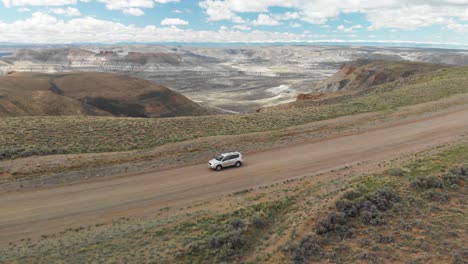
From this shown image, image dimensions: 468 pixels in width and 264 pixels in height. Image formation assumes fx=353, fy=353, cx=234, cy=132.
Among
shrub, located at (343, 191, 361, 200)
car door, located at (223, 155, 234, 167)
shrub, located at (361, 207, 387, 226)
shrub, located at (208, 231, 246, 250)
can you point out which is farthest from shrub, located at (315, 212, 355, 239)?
car door, located at (223, 155, 234, 167)

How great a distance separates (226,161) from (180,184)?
4.46 metres

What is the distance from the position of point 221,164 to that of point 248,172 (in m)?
2.26

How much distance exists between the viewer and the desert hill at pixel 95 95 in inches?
2751

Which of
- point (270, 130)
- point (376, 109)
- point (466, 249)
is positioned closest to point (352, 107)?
point (376, 109)

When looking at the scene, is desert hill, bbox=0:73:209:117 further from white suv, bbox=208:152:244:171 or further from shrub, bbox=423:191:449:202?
shrub, bbox=423:191:449:202

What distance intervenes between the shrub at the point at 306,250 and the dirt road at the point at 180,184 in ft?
31.5

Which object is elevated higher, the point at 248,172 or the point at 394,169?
the point at 394,169

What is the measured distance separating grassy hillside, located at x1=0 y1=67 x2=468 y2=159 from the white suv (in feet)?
21.6

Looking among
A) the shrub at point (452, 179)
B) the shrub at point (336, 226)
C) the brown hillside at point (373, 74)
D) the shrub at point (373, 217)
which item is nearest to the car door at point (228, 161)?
the shrub at point (336, 226)

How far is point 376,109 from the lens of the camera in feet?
145

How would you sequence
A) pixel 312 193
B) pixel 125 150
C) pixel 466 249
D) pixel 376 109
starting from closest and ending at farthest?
pixel 466 249 < pixel 312 193 < pixel 125 150 < pixel 376 109

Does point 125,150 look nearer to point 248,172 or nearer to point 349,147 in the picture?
point 248,172

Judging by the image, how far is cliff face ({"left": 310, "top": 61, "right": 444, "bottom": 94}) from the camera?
94688 mm

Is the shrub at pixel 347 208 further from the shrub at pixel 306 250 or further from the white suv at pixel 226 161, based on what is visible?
the white suv at pixel 226 161
